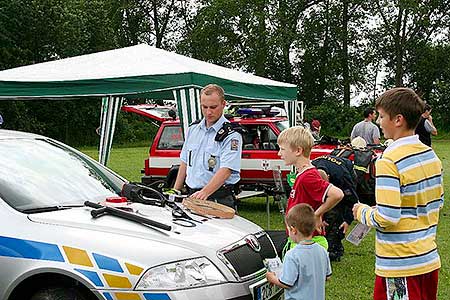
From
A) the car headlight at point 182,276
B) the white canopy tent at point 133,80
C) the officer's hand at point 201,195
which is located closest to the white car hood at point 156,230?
the car headlight at point 182,276

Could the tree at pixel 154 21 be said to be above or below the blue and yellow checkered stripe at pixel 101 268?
above

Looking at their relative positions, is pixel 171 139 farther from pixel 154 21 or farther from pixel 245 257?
pixel 154 21

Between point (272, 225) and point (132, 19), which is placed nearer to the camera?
point (272, 225)

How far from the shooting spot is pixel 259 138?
1145cm

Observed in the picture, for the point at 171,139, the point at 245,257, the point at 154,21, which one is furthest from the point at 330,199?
the point at 154,21

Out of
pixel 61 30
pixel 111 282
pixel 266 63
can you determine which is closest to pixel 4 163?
pixel 111 282

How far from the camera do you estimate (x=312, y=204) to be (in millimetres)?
4500

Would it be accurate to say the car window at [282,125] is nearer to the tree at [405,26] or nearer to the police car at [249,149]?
the police car at [249,149]

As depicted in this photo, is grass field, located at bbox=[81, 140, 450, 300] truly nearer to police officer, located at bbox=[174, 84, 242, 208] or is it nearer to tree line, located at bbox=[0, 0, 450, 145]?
police officer, located at bbox=[174, 84, 242, 208]

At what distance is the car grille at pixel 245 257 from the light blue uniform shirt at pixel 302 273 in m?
0.21

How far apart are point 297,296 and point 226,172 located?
5.52ft

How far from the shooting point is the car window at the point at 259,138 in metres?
11.3

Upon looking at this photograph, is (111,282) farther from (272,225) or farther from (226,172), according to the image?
(272,225)

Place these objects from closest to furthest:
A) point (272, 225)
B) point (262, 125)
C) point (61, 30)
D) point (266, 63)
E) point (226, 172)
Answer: point (226, 172) → point (272, 225) → point (262, 125) → point (61, 30) → point (266, 63)
